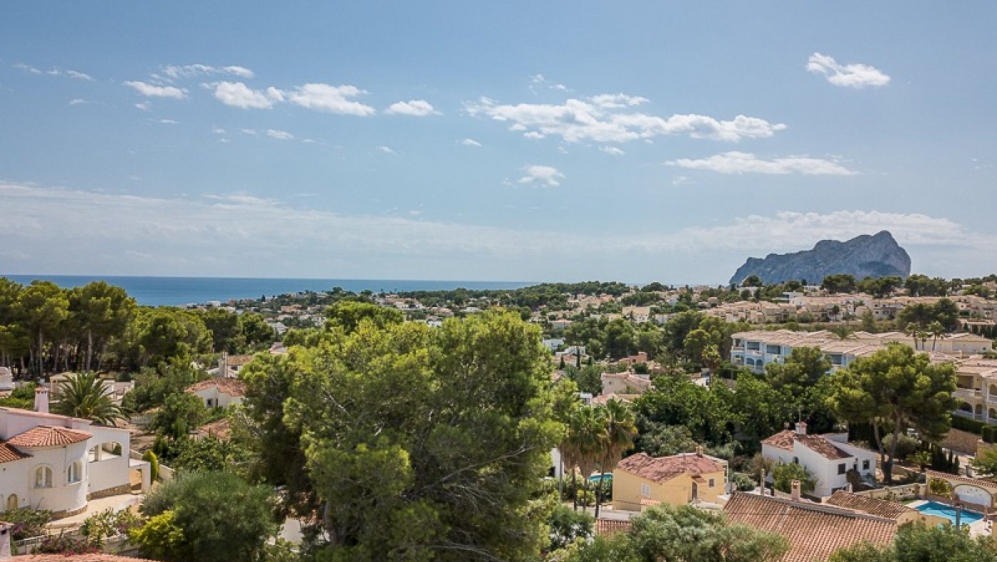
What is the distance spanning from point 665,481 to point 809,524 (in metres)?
7.91

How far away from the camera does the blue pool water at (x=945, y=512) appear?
2448 cm

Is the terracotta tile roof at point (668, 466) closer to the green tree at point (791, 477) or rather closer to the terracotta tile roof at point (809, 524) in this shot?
the green tree at point (791, 477)

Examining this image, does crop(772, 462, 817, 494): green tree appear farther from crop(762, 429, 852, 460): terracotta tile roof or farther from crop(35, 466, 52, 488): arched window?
crop(35, 466, 52, 488): arched window

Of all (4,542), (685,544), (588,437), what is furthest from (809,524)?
(4,542)

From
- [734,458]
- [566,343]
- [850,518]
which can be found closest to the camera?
[850,518]

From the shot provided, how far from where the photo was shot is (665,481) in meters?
28.0

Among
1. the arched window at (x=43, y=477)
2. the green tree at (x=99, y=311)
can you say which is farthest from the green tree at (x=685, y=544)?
the green tree at (x=99, y=311)

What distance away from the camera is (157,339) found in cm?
4750

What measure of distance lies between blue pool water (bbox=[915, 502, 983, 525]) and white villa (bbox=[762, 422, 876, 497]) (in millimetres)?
6122

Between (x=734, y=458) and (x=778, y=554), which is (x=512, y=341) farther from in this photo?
(x=734, y=458)

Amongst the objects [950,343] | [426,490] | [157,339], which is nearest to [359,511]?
[426,490]

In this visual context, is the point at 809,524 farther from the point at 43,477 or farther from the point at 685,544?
the point at 43,477

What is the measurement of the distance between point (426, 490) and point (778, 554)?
8.10 meters

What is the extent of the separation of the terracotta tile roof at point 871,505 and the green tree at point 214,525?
18809 millimetres
